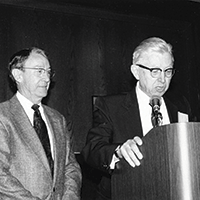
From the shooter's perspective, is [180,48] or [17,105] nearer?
[17,105]

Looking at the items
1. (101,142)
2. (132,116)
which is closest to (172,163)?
(101,142)

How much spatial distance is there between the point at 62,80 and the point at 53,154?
196cm

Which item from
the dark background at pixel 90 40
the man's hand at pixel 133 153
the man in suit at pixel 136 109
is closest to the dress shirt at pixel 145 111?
the man in suit at pixel 136 109

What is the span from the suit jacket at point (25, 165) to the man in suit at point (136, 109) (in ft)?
1.25

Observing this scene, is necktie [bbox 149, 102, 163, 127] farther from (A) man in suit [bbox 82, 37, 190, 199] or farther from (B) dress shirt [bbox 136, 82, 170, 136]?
(B) dress shirt [bbox 136, 82, 170, 136]

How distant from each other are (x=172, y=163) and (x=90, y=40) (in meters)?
3.65

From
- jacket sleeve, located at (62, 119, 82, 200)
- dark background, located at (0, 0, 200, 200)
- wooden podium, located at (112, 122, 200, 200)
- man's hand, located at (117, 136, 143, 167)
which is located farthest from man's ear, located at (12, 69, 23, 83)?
wooden podium, located at (112, 122, 200, 200)

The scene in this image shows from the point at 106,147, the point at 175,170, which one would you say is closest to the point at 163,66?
the point at 106,147

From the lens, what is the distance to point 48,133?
9.32 ft

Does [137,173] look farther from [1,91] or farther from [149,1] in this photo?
[149,1]

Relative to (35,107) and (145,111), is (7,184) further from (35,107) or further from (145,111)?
(145,111)

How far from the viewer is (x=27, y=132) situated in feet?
8.75

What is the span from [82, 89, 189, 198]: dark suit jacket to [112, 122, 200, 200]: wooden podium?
24.0 inches

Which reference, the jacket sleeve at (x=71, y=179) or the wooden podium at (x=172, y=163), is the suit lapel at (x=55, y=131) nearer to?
the jacket sleeve at (x=71, y=179)
